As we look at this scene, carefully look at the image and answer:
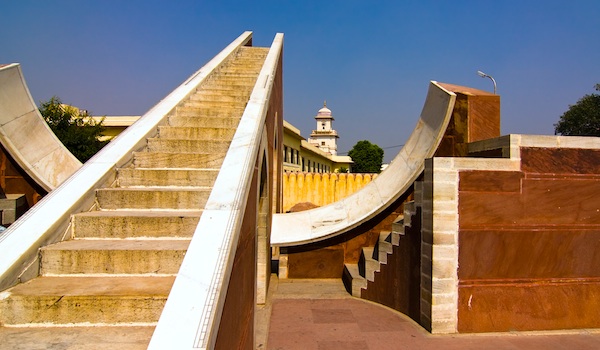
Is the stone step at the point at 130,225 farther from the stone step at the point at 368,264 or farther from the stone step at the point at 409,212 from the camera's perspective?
the stone step at the point at 368,264

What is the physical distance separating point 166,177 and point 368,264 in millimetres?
3841

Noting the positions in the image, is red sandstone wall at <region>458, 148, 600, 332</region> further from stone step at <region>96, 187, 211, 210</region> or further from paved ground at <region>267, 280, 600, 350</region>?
stone step at <region>96, 187, 211, 210</region>

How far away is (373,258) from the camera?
21.8ft

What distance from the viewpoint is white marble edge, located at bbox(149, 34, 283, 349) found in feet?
5.41

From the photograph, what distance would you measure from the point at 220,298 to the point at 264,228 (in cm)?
399

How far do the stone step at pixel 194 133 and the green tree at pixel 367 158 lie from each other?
176ft

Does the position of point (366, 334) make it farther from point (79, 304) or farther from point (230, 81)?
point (230, 81)

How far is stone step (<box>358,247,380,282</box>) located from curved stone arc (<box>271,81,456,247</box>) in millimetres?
559

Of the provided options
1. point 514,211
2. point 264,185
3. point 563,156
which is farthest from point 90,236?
point 563,156

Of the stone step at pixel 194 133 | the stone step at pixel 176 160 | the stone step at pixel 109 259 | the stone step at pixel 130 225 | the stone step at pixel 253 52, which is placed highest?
the stone step at pixel 253 52

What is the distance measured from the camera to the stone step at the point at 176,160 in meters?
4.06

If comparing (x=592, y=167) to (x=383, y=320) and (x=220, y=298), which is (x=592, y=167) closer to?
(x=383, y=320)

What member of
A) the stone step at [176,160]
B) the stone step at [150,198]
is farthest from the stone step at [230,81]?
the stone step at [150,198]

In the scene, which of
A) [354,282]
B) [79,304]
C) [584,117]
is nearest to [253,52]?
[354,282]
